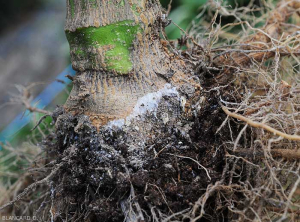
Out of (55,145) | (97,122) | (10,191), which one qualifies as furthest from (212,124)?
(10,191)

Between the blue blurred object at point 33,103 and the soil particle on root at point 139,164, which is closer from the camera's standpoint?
the soil particle on root at point 139,164

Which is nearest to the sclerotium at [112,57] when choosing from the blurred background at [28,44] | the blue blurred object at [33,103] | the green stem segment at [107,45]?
the green stem segment at [107,45]

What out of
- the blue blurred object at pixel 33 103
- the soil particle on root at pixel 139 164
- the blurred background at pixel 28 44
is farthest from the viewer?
the blurred background at pixel 28 44

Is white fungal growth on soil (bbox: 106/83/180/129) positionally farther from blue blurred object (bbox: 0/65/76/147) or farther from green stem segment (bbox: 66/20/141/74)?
blue blurred object (bbox: 0/65/76/147)

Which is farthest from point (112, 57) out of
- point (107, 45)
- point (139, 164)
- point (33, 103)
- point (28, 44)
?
point (28, 44)

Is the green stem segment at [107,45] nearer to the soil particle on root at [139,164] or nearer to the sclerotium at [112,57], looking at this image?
the sclerotium at [112,57]

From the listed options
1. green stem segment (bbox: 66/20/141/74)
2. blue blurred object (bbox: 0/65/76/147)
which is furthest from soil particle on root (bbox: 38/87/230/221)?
blue blurred object (bbox: 0/65/76/147)

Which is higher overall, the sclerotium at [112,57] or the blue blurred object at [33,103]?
the sclerotium at [112,57]
